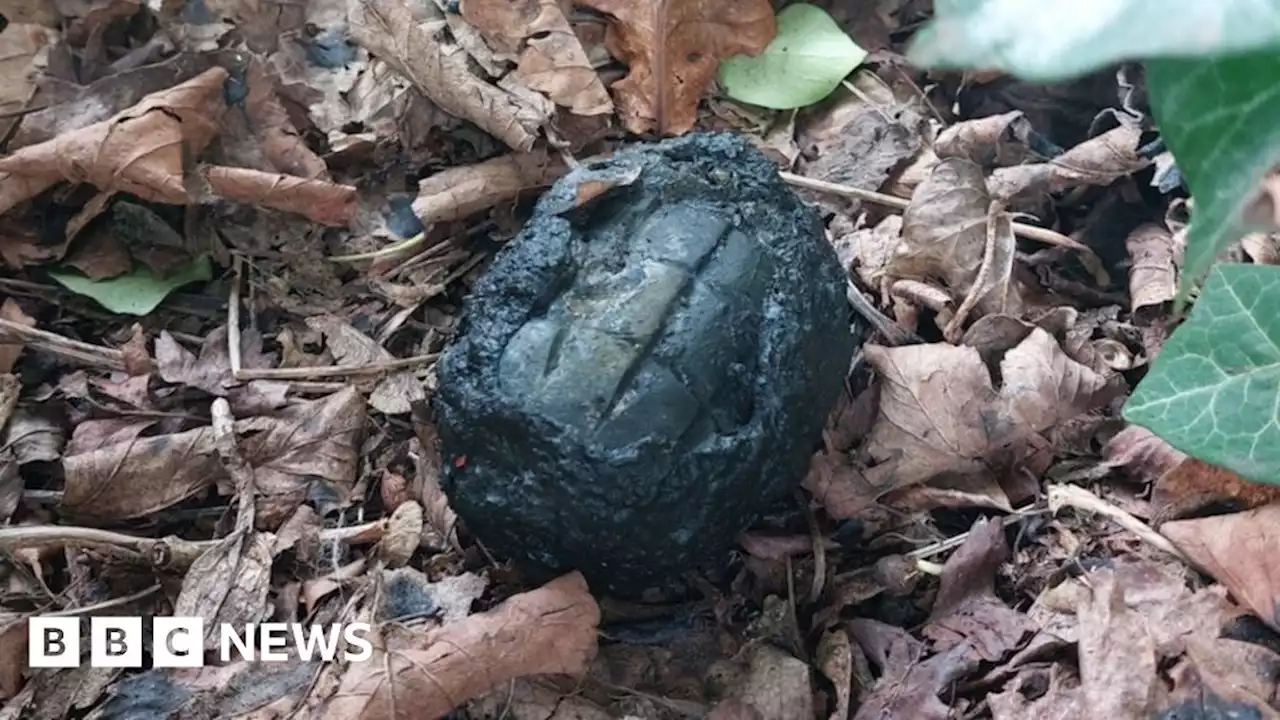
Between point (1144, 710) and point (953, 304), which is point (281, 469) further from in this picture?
point (1144, 710)

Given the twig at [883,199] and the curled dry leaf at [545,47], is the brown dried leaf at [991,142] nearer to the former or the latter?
the twig at [883,199]

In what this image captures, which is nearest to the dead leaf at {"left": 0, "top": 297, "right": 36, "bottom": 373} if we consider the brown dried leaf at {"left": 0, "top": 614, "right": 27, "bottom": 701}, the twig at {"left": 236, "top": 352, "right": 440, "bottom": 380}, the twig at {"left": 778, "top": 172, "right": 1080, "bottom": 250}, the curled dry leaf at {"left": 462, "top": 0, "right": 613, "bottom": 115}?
the twig at {"left": 236, "top": 352, "right": 440, "bottom": 380}

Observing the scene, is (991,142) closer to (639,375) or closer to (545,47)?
(545,47)

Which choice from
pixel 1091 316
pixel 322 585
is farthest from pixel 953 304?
pixel 322 585

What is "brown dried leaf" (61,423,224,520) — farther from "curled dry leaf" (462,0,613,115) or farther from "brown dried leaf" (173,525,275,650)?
"curled dry leaf" (462,0,613,115)

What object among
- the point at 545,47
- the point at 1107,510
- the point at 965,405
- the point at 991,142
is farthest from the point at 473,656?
the point at 991,142
